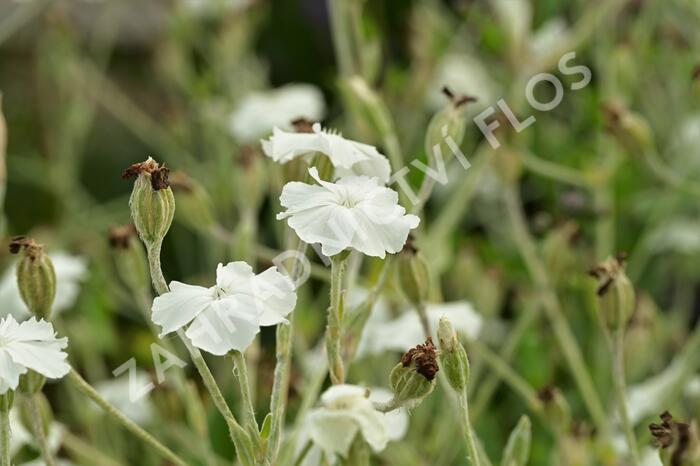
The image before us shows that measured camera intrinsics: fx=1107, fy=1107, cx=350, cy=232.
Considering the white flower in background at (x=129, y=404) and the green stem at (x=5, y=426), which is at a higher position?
the white flower in background at (x=129, y=404)

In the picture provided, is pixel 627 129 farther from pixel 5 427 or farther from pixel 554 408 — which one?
pixel 5 427

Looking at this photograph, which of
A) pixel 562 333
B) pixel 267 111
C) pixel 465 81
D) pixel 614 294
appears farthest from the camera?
pixel 465 81

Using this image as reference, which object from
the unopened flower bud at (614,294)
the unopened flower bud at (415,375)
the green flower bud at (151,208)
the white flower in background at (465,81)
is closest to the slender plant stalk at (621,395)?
the unopened flower bud at (614,294)

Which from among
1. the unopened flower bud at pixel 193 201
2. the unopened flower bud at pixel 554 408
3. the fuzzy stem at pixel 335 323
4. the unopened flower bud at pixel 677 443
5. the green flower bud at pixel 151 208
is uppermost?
→ the unopened flower bud at pixel 193 201

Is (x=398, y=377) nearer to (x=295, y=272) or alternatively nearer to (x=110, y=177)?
(x=295, y=272)

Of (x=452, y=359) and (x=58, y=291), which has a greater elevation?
(x=58, y=291)

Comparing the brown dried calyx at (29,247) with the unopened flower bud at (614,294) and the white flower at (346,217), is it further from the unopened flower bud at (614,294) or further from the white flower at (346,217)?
the unopened flower bud at (614,294)

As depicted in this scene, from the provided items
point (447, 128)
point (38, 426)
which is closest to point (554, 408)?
point (447, 128)
